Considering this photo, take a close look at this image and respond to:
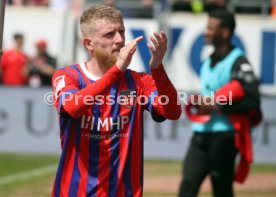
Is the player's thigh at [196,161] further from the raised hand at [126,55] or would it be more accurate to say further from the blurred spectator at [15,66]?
the blurred spectator at [15,66]

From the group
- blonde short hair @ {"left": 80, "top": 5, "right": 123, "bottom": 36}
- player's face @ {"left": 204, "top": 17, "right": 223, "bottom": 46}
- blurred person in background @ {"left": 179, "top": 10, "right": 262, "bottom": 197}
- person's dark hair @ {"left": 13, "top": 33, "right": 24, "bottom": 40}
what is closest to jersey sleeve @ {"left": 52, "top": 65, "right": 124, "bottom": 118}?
blonde short hair @ {"left": 80, "top": 5, "right": 123, "bottom": 36}

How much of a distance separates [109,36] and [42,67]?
1349 centimetres

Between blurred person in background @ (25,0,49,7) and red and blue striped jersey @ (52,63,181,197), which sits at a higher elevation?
blurred person in background @ (25,0,49,7)

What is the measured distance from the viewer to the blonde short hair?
6.24 meters

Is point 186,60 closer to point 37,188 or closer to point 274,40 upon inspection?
point 274,40

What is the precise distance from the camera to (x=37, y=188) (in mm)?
13867

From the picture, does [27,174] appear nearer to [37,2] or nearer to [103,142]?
[37,2]

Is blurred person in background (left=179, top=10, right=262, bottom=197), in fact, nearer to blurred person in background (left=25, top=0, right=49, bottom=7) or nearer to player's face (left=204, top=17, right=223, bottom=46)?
player's face (left=204, top=17, right=223, bottom=46)

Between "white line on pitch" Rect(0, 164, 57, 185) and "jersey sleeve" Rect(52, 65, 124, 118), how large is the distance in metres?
8.18

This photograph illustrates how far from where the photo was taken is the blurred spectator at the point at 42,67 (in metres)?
19.6

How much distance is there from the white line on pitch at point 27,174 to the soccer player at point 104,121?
26.5 feet

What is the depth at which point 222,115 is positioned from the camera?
383 inches

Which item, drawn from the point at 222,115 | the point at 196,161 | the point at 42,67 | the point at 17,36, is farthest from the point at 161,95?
the point at 17,36

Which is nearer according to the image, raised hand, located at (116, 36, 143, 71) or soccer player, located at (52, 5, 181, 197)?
raised hand, located at (116, 36, 143, 71)
